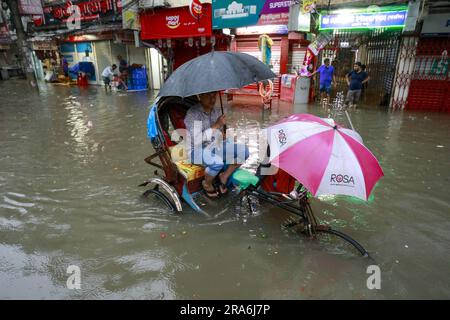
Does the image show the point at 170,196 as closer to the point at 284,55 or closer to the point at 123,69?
the point at 284,55

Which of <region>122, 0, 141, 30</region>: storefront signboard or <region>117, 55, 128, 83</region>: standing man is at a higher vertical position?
<region>122, 0, 141, 30</region>: storefront signboard

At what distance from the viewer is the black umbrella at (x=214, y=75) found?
2947 mm

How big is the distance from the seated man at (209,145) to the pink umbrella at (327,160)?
94 centimetres

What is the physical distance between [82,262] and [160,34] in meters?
14.9

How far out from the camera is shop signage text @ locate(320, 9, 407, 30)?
932 cm

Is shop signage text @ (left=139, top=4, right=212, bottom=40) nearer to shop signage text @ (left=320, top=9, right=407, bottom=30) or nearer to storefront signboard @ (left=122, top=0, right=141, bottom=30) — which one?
storefront signboard @ (left=122, top=0, right=141, bottom=30)

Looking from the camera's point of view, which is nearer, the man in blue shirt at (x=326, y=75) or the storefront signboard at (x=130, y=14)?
the man in blue shirt at (x=326, y=75)

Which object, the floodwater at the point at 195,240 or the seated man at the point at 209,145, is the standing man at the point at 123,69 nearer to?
the floodwater at the point at 195,240

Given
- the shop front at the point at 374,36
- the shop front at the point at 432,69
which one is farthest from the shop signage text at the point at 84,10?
the shop front at the point at 432,69

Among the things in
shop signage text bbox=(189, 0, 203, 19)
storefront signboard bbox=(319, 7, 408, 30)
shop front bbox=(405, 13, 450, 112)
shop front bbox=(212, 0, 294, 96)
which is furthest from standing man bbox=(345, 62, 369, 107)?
shop signage text bbox=(189, 0, 203, 19)

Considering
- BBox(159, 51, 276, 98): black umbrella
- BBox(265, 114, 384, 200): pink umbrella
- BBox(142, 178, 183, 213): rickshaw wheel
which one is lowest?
BBox(142, 178, 183, 213): rickshaw wheel

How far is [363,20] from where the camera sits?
9.92 m

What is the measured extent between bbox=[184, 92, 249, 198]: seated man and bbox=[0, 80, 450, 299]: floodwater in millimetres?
703

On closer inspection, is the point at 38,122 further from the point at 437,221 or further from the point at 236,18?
the point at 437,221
